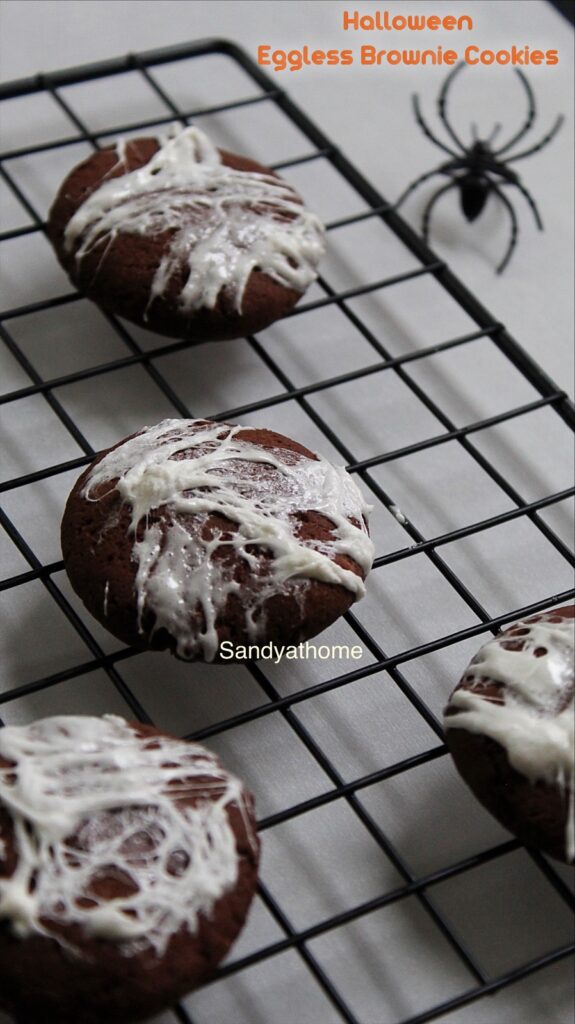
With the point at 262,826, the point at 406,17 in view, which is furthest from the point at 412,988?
the point at 406,17

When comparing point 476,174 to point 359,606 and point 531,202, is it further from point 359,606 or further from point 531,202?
point 359,606

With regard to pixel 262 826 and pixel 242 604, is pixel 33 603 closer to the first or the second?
pixel 242 604

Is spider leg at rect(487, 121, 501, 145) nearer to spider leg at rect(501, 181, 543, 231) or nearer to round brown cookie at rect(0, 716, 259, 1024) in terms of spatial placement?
spider leg at rect(501, 181, 543, 231)

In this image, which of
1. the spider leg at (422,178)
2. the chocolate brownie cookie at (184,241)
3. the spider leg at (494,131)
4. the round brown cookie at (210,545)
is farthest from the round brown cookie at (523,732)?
the spider leg at (494,131)

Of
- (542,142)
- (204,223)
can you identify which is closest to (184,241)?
(204,223)

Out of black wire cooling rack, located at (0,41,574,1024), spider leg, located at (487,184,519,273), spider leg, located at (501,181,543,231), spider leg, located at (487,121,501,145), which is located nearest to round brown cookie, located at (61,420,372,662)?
black wire cooling rack, located at (0,41,574,1024)
